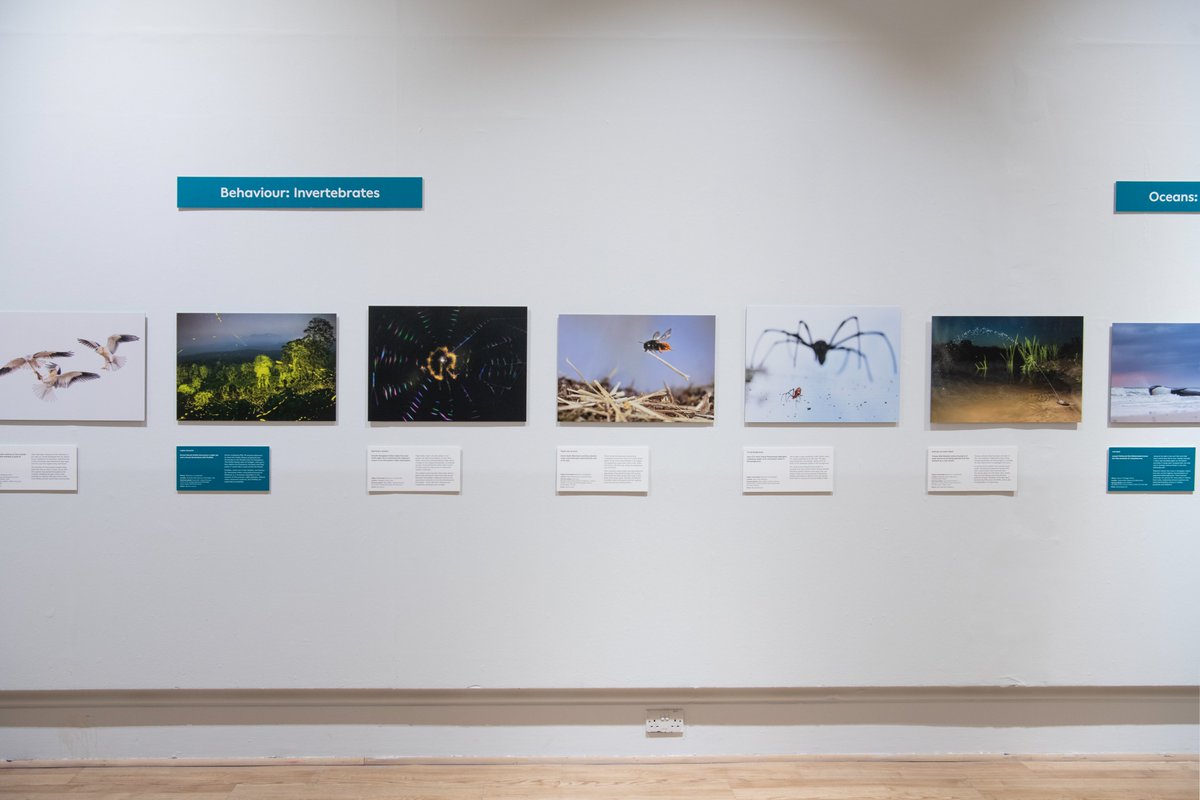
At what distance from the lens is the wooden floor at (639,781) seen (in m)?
3.40

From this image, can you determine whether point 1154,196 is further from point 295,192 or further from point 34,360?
point 34,360

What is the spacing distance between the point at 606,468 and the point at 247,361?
1989mm

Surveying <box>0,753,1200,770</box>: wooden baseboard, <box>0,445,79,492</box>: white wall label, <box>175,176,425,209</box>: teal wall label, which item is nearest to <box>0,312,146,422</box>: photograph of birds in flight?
<box>0,445,79,492</box>: white wall label

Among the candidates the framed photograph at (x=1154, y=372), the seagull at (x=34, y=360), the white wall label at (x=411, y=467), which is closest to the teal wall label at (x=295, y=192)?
the seagull at (x=34, y=360)

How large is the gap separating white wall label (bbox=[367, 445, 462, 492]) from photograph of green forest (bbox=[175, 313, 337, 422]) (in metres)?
0.51

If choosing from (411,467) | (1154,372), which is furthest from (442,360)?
(1154,372)

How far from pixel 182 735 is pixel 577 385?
9.45 feet

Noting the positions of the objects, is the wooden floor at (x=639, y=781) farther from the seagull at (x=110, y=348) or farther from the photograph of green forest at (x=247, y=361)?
the seagull at (x=110, y=348)

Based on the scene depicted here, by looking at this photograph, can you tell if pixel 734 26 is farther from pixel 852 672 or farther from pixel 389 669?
pixel 389 669

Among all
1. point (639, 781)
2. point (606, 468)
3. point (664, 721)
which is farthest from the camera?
point (664, 721)

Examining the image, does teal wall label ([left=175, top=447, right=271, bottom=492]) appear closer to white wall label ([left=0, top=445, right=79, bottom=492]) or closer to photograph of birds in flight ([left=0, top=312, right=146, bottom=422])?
photograph of birds in flight ([left=0, top=312, right=146, bottom=422])

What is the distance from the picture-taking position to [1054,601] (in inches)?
146

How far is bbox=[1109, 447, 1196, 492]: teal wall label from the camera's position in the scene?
3.68m

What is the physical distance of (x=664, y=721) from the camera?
372 centimetres
